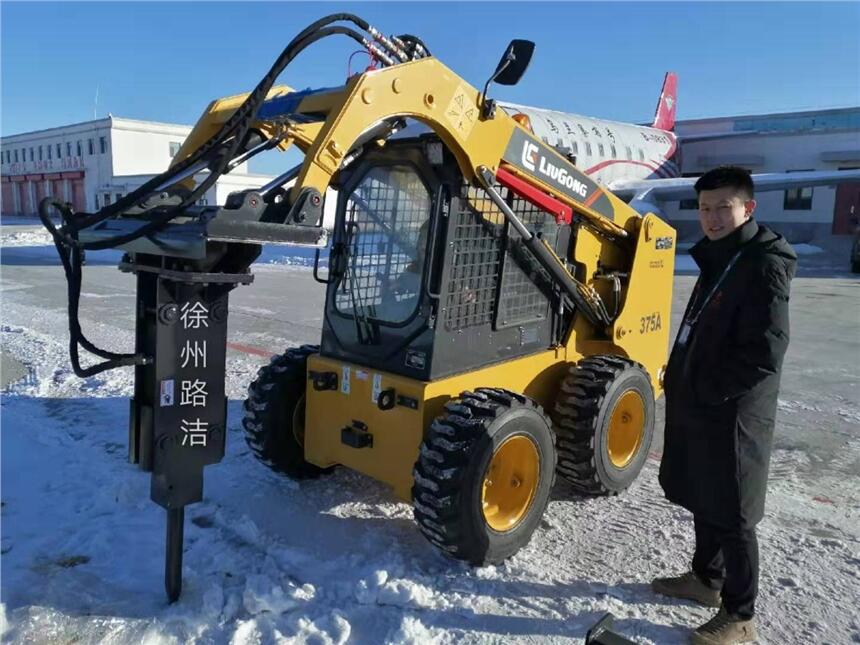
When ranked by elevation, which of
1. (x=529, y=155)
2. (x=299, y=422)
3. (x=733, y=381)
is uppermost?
(x=529, y=155)

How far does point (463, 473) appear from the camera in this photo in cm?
324

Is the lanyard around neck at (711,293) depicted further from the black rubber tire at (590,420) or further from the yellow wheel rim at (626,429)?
the yellow wheel rim at (626,429)

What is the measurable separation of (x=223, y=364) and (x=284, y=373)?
1.17 meters

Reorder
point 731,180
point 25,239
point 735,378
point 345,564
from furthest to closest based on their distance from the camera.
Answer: point 25,239 < point 345,564 < point 731,180 < point 735,378

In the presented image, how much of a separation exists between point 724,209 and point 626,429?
208 cm

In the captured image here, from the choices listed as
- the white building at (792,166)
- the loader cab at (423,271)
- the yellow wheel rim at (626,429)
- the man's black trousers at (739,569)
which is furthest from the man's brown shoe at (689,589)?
the white building at (792,166)

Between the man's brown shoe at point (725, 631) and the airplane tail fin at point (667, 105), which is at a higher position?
the airplane tail fin at point (667, 105)

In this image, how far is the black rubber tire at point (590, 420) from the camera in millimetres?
4098

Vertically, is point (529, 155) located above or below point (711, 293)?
above

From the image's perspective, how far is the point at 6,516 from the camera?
3.95m

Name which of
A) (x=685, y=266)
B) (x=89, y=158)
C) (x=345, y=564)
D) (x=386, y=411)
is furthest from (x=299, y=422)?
(x=89, y=158)

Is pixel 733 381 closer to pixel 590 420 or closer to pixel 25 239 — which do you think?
pixel 590 420

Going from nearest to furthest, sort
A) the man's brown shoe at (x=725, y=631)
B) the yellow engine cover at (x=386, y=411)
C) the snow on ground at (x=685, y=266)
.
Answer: the man's brown shoe at (x=725, y=631), the yellow engine cover at (x=386, y=411), the snow on ground at (x=685, y=266)

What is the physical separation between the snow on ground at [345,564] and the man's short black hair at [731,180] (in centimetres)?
198
